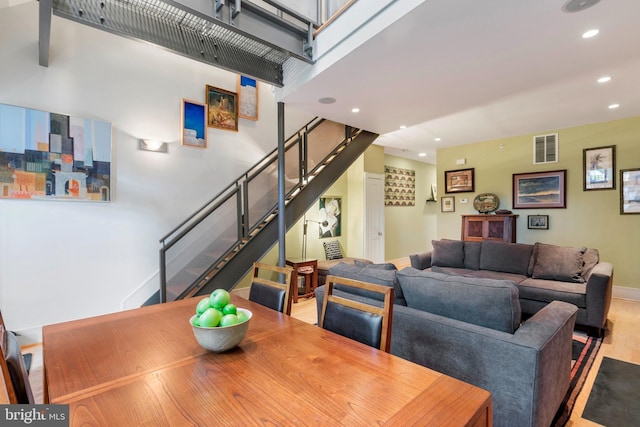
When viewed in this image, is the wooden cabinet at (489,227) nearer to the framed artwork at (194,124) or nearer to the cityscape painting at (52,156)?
the framed artwork at (194,124)

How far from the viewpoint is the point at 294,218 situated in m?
4.09

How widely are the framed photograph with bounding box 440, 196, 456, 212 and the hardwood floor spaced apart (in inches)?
115

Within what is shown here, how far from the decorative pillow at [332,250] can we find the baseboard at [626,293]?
175 inches

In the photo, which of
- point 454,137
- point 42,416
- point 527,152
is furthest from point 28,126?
point 527,152

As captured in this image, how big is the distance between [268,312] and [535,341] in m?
1.43

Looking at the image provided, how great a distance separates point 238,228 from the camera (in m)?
3.66

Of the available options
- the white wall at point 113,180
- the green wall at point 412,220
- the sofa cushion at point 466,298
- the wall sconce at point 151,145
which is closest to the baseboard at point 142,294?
the white wall at point 113,180

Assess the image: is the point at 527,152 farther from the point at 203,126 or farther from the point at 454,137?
the point at 203,126

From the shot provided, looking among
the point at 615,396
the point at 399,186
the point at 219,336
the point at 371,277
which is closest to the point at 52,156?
the point at 219,336

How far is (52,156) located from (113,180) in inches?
23.0

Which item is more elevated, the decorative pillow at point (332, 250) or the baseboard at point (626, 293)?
the decorative pillow at point (332, 250)

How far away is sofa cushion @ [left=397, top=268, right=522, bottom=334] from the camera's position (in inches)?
68.6

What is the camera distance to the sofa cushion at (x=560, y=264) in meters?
3.66

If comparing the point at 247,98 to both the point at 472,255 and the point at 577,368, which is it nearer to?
the point at 472,255
